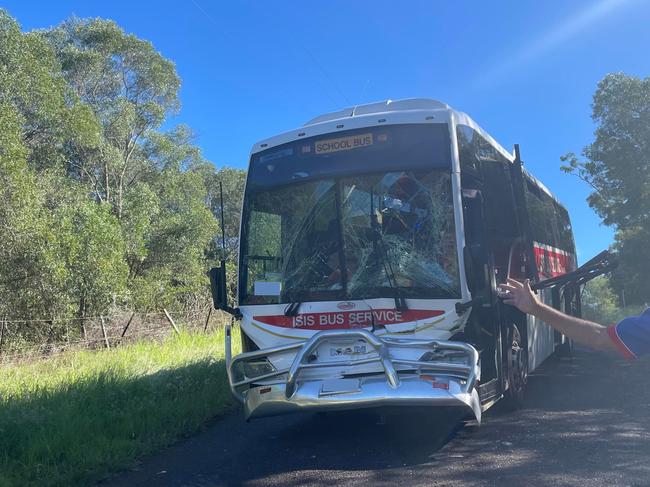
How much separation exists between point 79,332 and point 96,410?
32.8 ft

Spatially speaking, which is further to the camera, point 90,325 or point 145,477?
point 90,325

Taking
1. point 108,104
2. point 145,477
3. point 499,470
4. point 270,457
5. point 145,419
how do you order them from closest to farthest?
point 499,470
point 145,477
point 270,457
point 145,419
point 108,104

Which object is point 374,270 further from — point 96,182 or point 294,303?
point 96,182

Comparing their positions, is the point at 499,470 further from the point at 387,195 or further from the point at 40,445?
the point at 40,445

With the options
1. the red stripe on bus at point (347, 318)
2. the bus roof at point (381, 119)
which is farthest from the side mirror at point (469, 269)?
the bus roof at point (381, 119)

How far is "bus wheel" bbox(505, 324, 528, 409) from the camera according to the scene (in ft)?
22.9

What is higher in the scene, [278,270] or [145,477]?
[278,270]

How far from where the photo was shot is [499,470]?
518 cm

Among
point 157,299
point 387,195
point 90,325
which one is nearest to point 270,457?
point 387,195

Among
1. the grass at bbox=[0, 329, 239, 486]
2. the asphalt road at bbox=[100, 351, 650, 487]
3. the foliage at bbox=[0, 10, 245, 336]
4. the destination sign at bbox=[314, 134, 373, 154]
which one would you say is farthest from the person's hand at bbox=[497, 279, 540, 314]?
the foliage at bbox=[0, 10, 245, 336]

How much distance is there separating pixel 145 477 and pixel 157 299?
1708 centimetres

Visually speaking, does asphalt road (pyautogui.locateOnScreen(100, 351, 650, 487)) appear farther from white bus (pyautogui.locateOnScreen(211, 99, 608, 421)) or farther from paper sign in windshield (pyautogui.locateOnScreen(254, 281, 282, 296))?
paper sign in windshield (pyautogui.locateOnScreen(254, 281, 282, 296))

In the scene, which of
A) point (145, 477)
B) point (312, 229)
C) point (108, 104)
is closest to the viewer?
point (145, 477)

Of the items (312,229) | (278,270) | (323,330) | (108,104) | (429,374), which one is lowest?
(429,374)
